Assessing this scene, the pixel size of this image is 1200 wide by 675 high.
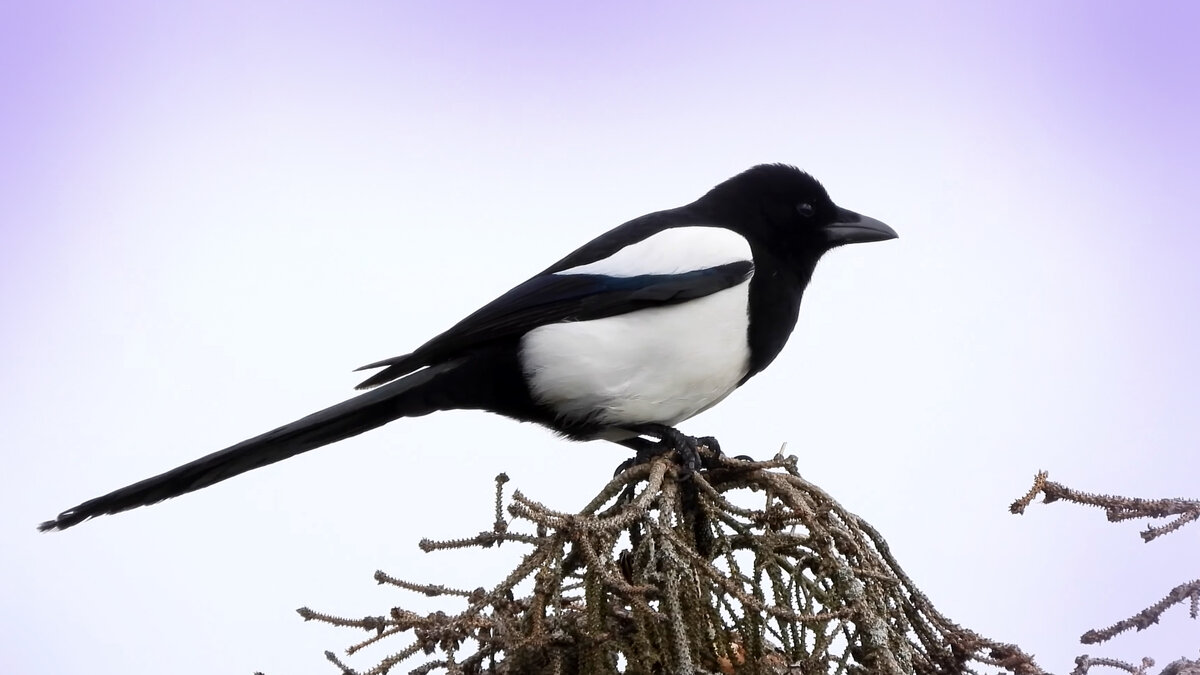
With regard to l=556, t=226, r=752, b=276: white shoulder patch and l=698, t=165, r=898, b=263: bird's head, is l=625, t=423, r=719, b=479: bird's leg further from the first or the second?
l=698, t=165, r=898, b=263: bird's head

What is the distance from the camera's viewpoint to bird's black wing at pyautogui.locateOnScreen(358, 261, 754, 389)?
2.72 metres

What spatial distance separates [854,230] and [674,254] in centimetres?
58

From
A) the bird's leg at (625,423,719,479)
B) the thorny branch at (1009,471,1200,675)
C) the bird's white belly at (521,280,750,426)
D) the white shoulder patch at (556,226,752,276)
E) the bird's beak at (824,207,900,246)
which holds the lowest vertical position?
the thorny branch at (1009,471,1200,675)

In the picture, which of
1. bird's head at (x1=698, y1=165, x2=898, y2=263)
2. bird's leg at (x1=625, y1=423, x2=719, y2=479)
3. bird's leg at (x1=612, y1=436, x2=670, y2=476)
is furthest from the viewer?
bird's head at (x1=698, y1=165, x2=898, y2=263)

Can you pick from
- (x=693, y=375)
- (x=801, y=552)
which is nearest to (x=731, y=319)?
(x=693, y=375)

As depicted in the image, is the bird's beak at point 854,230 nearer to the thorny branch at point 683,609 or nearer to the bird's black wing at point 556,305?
the bird's black wing at point 556,305

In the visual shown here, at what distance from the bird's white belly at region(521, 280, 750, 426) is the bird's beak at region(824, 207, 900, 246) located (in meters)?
0.52

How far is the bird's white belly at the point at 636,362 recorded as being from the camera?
2.71m

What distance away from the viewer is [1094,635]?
1.42 m

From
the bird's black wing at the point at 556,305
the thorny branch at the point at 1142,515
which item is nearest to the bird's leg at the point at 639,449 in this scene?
the bird's black wing at the point at 556,305

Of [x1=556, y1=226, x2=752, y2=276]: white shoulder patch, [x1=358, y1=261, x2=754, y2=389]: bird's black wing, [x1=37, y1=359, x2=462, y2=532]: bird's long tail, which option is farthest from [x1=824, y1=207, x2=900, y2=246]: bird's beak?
[x1=37, y1=359, x2=462, y2=532]: bird's long tail

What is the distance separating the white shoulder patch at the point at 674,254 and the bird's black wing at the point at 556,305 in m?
0.03

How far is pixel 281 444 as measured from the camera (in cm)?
250

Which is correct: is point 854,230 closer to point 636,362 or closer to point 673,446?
point 636,362
